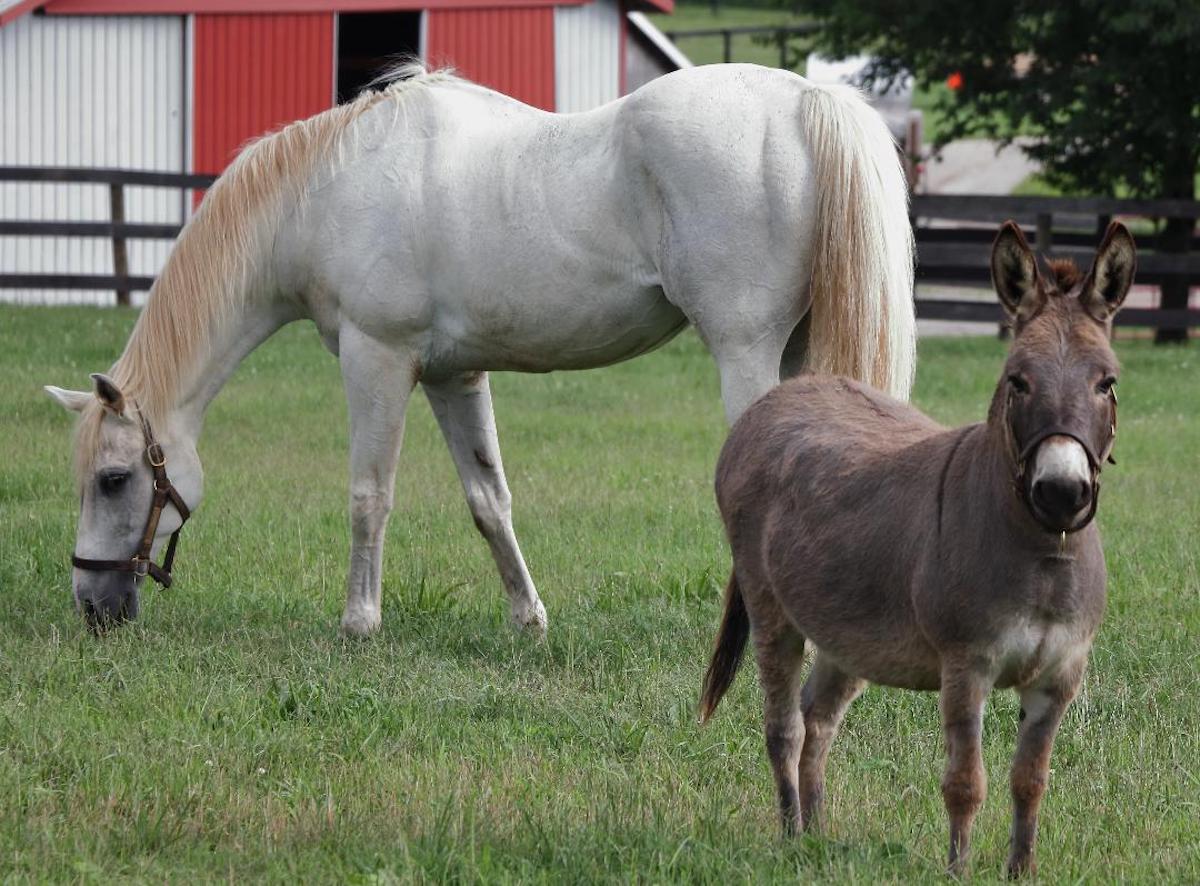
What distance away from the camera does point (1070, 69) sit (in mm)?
18531

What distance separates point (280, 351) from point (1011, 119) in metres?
8.73

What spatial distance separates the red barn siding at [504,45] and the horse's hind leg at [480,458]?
1525cm

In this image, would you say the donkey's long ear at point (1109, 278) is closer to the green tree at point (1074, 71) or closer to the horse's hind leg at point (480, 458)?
the horse's hind leg at point (480, 458)

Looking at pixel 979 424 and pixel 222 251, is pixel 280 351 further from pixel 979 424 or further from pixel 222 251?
pixel 979 424

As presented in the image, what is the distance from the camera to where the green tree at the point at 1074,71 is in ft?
57.5

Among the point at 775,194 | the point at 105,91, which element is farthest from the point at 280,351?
the point at 775,194

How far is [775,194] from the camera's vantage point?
5395 millimetres

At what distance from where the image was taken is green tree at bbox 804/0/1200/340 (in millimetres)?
17516

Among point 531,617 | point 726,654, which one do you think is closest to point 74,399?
point 531,617

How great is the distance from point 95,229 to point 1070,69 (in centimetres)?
1098

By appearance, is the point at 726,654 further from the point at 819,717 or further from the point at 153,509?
the point at 153,509

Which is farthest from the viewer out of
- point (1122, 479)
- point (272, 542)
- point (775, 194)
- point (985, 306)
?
point (985, 306)

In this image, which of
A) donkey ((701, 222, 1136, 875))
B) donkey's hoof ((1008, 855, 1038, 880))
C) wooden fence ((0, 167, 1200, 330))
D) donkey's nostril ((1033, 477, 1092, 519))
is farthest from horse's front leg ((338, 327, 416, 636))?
wooden fence ((0, 167, 1200, 330))

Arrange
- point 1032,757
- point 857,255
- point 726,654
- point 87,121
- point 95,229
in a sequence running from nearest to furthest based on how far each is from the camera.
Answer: point 1032,757 < point 726,654 < point 857,255 < point 95,229 < point 87,121
